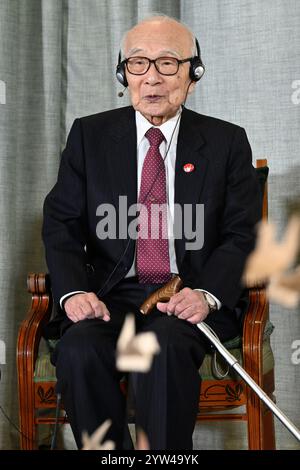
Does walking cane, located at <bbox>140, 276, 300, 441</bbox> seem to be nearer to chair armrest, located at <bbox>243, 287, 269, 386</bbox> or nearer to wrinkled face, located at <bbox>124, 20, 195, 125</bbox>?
chair armrest, located at <bbox>243, 287, 269, 386</bbox>

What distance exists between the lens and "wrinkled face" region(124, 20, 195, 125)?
78.8 inches

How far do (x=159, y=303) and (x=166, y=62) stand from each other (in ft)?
2.37

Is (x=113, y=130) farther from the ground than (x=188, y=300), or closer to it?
farther from the ground

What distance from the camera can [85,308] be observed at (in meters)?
1.81

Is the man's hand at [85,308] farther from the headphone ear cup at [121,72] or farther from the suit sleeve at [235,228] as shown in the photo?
the headphone ear cup at [121,72]

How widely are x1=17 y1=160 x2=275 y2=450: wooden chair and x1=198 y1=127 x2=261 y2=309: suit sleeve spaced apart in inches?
3.9

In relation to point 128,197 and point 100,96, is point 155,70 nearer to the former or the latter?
point 128,197

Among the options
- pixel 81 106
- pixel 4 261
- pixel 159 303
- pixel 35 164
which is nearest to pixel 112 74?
pixel 81 106

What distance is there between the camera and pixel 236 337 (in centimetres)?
193

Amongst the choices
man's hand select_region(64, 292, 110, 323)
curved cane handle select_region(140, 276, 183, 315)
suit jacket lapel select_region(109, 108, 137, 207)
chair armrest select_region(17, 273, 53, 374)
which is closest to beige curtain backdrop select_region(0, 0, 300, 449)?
chair armrest select_region(17, 273, 53, 374)

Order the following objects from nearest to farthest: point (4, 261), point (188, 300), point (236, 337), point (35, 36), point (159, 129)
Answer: point (188, 300), point (236, 337), point (159, 129), point (4, 261), point (35, 36)

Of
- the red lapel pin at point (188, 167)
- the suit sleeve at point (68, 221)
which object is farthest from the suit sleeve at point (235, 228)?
the suit sleeve at point (68, 221)

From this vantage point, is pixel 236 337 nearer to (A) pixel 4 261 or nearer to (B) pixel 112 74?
(A) pixel 4 261

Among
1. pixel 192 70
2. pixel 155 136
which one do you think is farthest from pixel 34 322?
pixel 192 70
